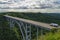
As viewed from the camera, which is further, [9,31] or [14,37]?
[9,31]

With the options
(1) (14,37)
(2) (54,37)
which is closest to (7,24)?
(1) (14,37)

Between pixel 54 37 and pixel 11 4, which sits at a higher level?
pixel 54 37

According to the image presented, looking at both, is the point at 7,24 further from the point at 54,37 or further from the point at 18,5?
the point at 54,37

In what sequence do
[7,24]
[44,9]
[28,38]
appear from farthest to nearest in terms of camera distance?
[44,9], [7,24], [28,38]

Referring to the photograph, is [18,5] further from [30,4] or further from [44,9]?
[44,9]

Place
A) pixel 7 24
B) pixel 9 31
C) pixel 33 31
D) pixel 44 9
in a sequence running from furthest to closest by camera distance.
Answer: pixel 44 9 < pixel 7 24 < pixel 9 31 < pixel 33 31

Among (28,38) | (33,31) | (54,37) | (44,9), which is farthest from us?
(44,9)

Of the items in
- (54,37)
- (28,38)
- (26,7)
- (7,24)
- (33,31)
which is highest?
(54,37)

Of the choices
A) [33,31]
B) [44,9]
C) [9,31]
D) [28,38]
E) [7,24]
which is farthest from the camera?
[44,9]

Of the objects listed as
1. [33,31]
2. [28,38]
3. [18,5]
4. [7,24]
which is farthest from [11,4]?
[28,38]
